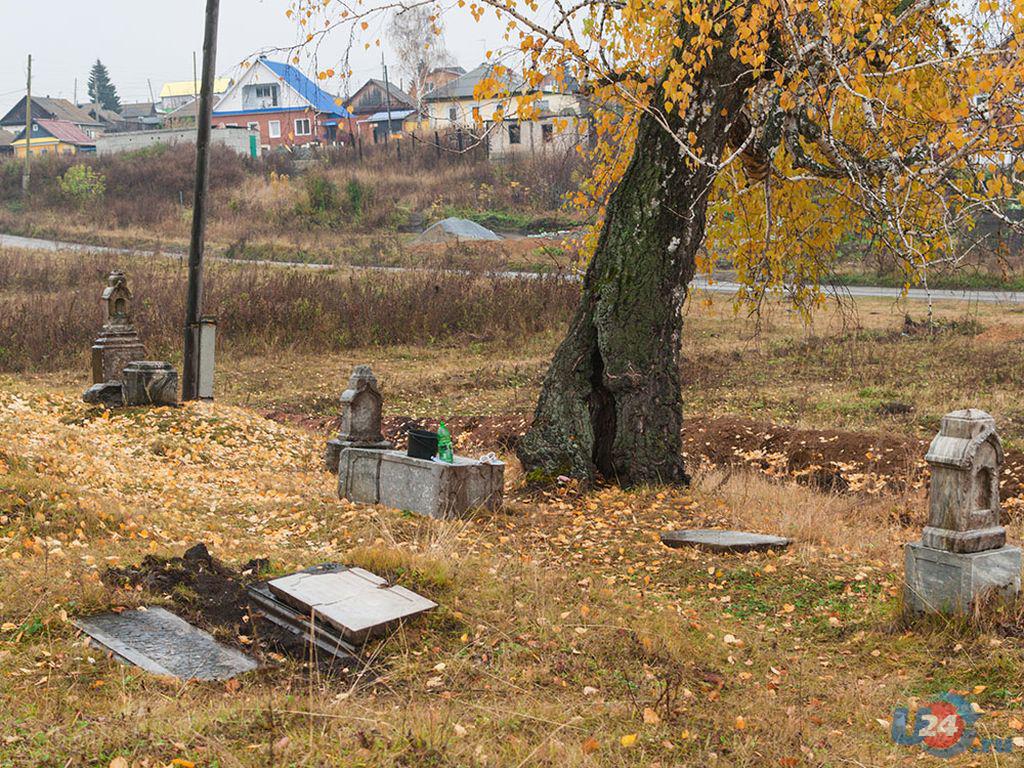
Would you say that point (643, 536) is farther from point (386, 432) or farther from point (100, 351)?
point (100, 351)

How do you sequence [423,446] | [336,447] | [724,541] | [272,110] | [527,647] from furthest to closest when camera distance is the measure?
[272,110] → [336,447] → [423,446] → [724,541] → [527,647]

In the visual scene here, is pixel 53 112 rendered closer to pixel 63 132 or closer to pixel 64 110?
pixel 64 110

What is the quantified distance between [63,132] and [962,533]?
86.4 m

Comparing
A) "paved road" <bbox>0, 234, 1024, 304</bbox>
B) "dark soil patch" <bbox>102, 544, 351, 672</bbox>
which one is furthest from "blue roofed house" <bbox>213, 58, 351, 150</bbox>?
"dark soil patch" <bbox>102, 544, 351, 672</bbox>

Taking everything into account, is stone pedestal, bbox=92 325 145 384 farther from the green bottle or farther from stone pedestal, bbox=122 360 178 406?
the green bottle

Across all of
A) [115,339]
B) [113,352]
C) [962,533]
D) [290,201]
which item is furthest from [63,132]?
[962,533]

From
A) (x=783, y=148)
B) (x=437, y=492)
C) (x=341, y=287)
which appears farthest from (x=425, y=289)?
(x=437, y=492)

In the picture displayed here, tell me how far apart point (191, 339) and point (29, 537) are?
321 inches

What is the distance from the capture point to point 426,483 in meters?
9.18

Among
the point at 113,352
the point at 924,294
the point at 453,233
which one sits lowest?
the point at 113,352

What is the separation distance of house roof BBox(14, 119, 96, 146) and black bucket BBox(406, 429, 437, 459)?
79127 millimetres

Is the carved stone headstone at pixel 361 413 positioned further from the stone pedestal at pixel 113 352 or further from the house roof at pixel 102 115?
the house roof at pixel 102 115

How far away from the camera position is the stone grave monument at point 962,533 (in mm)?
6059

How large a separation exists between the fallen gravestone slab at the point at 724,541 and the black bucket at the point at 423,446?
2.21 m
